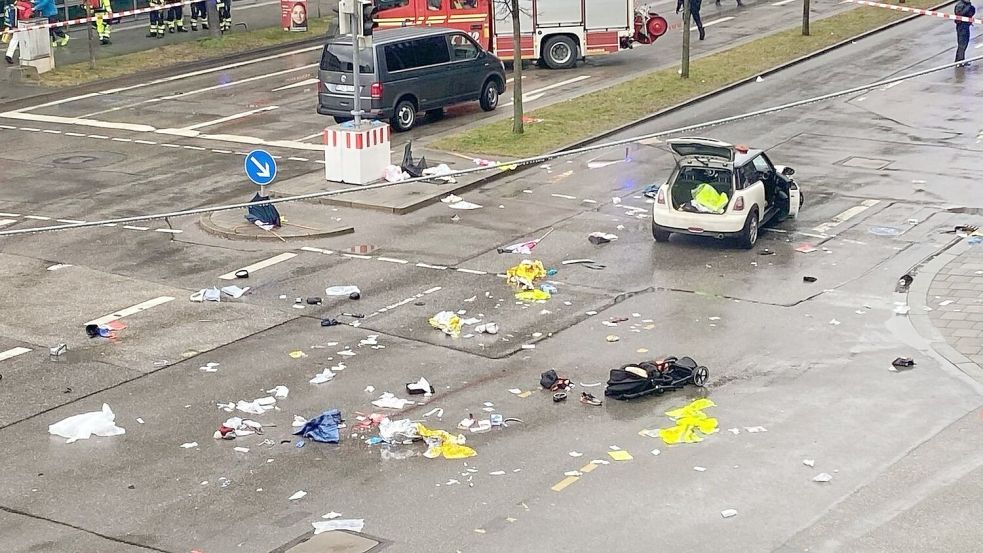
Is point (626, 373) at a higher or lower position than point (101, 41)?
lower

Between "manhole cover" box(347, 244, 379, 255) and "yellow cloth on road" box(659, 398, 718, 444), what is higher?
"manhole cover" box(347, 244, 379, 255)

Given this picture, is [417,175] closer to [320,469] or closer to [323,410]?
[323,410]

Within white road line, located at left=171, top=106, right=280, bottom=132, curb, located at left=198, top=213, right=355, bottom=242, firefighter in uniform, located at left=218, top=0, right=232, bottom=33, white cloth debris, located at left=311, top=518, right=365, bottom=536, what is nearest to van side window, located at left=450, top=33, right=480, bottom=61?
white road line, located at left=171, top=106, right=280, bottom=132

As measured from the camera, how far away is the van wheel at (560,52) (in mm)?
35875

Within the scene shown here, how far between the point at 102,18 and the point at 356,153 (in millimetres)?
17621

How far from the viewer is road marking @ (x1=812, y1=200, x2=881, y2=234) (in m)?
21.2

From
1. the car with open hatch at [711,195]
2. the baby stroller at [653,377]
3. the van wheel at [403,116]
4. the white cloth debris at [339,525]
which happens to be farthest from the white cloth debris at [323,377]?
the van wheel at [403,116]

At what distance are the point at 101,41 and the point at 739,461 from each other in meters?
30.8

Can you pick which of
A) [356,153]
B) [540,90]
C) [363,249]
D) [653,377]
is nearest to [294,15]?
[540,90]

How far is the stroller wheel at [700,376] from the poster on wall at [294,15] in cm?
3015

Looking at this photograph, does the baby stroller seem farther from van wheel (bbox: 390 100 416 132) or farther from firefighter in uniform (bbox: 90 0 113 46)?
firefighter in uniform (bbox: 90 0 113 46)

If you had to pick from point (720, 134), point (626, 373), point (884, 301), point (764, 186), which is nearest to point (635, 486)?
point (626, 373)

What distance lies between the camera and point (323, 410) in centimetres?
1439

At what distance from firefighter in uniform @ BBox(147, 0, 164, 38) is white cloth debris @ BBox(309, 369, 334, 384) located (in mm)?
27262
